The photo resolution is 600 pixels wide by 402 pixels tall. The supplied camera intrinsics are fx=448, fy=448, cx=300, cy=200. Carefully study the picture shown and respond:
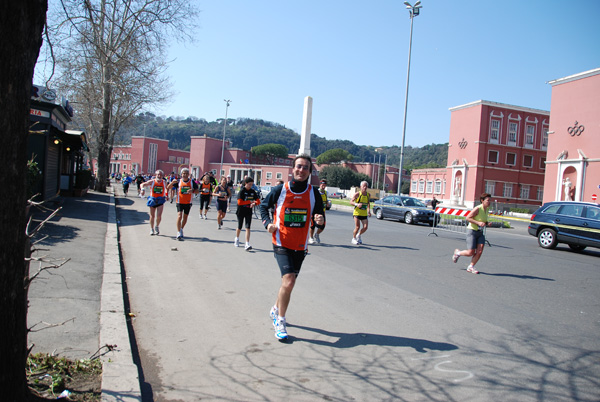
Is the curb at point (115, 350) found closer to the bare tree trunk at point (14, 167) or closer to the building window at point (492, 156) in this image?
the bare tree trunk at point (14, 167)

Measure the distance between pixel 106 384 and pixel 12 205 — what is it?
1.49m

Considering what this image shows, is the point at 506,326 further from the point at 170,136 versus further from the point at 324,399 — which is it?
the point at 170,136

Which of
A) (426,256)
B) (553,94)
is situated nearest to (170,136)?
(553,94)

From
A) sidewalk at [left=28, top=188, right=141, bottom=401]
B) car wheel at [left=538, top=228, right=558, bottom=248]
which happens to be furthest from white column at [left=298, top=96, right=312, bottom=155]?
sidewalk at [left=28, top=188, right=141, bottom=401]

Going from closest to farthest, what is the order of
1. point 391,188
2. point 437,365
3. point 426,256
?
point 437,365 → point 426,256 → point 391,188

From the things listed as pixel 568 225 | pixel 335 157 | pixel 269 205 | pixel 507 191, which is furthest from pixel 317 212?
pixel 335 157

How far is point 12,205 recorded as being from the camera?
99.0 inches

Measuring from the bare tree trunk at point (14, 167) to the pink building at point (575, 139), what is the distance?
37.6 metres

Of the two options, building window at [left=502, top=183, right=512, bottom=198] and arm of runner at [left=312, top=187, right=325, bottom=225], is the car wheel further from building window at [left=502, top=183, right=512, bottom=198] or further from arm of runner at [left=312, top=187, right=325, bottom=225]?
building window at [left=502, top=183, right=512, bottom=198]

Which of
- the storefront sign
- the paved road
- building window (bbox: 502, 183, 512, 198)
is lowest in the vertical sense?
the paved road

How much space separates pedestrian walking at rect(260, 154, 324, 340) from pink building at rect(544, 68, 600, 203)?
34678 millimetres

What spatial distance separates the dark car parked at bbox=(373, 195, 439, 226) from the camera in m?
23.7

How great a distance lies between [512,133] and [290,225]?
183ft

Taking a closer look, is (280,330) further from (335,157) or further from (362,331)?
(335,157)
